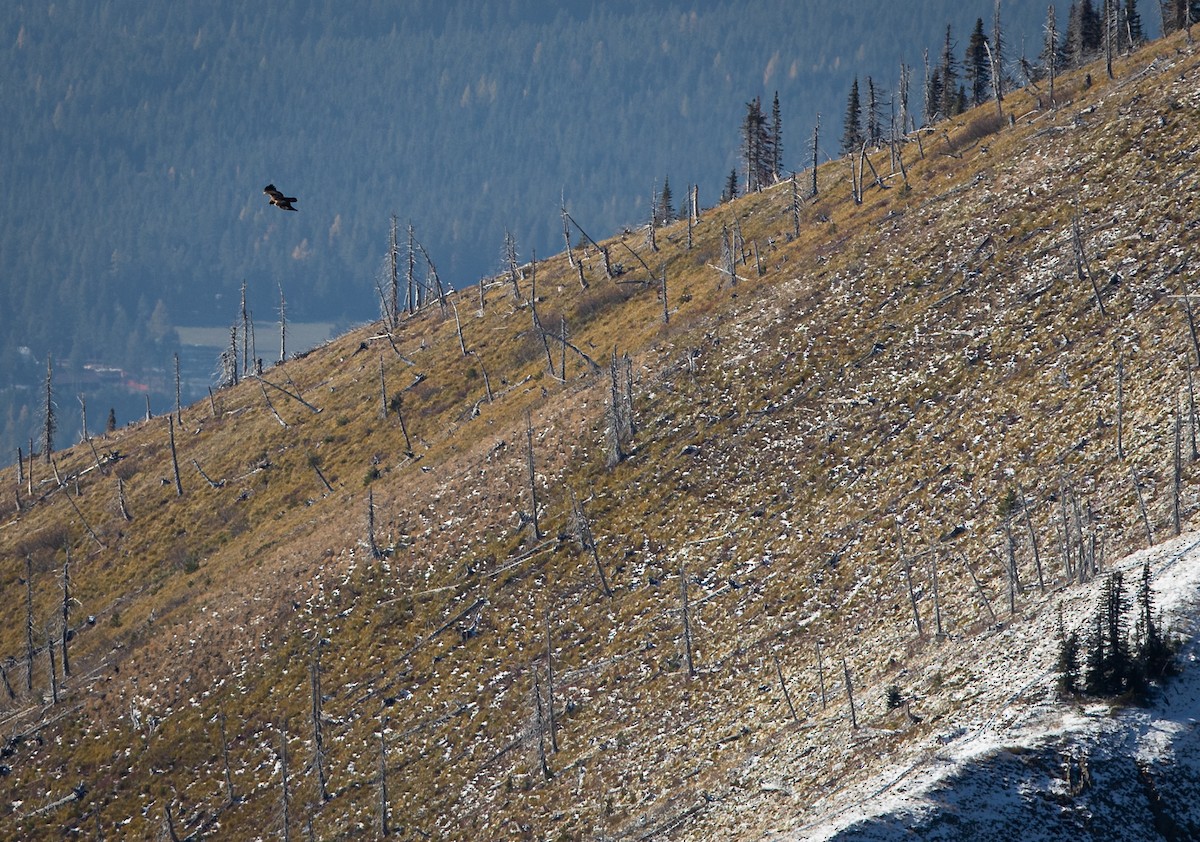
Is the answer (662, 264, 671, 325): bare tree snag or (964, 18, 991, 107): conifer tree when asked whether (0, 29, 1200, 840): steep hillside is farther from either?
(964, 18, 991, 107): conifer tree

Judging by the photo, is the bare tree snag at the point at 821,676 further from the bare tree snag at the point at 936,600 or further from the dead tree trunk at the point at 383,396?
the dead tree trunk at the point at 383,396

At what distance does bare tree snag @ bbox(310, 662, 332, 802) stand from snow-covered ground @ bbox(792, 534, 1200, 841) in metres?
31.9

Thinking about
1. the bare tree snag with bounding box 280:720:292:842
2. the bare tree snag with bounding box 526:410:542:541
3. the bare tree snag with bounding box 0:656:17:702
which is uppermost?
the bare tree snag with bounding box 526:410:542:541

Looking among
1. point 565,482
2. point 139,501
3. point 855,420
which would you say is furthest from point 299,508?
point 855,420

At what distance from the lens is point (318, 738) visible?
2825 inches

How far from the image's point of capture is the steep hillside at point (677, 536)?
60.8 m

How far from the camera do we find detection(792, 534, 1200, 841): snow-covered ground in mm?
43688

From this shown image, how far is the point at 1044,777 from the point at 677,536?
35459mm

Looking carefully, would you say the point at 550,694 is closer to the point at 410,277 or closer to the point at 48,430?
the point at 410,277

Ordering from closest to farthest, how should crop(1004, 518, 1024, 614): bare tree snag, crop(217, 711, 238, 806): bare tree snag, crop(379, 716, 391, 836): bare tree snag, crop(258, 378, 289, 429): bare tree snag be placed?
crop(1004, 518, 1024, 614): bare tree snag → crop(379, 716, 391, 836): bare tree snag → crop(217, 711, 238, 806): bare tree snag → crop(258, 378, 289, 429): bare tree snag

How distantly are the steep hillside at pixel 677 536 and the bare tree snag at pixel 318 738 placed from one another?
1.77ft

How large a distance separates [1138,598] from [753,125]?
97.9 m

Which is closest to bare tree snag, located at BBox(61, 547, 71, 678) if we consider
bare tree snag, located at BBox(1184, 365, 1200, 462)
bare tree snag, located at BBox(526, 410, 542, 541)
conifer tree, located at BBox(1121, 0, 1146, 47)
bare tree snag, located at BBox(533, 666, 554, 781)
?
bare tree snag, located at BBox(526, 410, 542, 541)

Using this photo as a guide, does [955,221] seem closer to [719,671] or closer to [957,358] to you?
[957,358]
